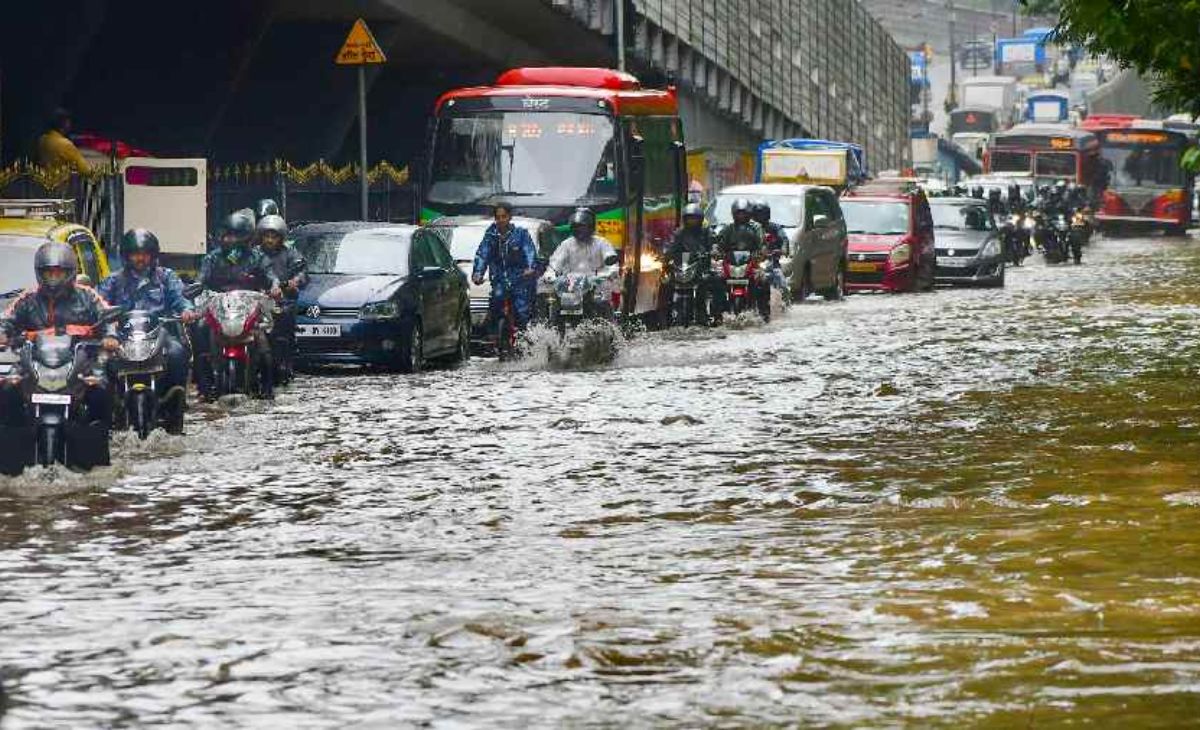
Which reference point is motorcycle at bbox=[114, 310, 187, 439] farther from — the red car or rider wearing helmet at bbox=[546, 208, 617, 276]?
the red car

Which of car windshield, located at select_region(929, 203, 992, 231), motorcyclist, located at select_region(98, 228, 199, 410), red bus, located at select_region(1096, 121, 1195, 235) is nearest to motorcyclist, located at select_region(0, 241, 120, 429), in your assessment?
motorcyclist, located at select_region(98, 228, 199, 410)

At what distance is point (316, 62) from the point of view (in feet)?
133

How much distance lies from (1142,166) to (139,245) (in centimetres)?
6101

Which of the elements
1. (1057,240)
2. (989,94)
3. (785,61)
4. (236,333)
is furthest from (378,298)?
(989,94)

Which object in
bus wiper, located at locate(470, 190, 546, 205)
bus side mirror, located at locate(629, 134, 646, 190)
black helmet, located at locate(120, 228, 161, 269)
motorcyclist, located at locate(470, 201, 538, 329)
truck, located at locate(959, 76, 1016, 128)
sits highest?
truck, located at locate(959, 76, 1016, 128)

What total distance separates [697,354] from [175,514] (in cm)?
1282

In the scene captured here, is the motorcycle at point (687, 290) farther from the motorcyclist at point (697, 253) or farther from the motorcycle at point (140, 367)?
the motorcycle at point (140, 367)

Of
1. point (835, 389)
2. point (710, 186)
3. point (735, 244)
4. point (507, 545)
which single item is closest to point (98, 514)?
point (507, 545)

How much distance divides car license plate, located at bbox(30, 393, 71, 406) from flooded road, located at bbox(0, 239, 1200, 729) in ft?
1.32

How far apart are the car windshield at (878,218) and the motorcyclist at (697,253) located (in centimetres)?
1002

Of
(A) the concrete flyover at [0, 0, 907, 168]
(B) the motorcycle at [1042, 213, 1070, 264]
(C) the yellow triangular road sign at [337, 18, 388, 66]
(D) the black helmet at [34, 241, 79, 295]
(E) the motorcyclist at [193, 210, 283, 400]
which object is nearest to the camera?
(D) the black helmet at [34, 241, 79, 295]

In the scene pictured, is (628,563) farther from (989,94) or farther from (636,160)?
(989,94)

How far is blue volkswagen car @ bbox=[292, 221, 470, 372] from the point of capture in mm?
22500

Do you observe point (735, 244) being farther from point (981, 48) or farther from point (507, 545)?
point (981, 48)
